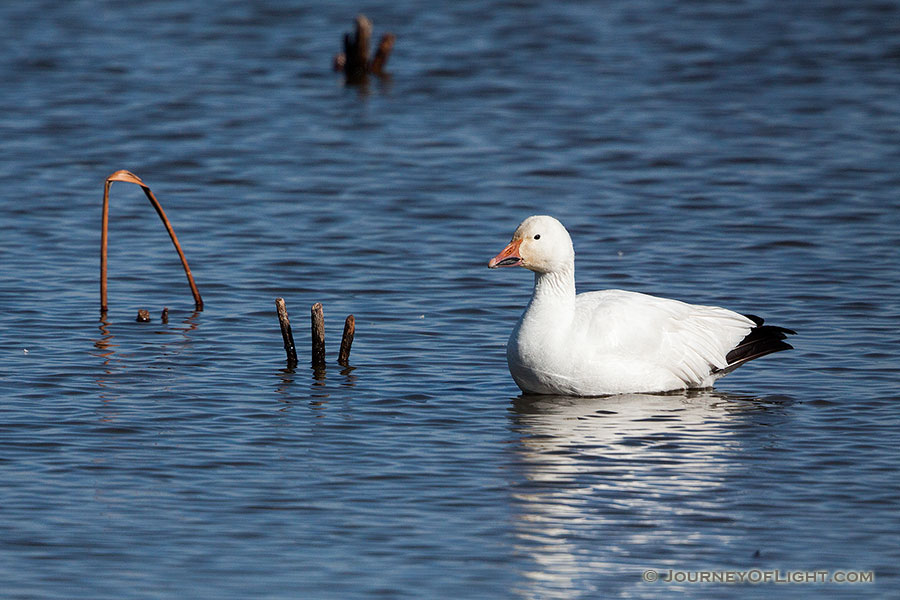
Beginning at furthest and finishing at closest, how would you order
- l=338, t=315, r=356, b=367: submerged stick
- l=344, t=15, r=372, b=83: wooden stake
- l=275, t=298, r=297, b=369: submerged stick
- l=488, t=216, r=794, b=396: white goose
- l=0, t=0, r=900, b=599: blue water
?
l=344, t=15, r=372, b=83: wooden stake < l=338, t=315, r=356, b=367: submerged stick < l=275, t=298, r=297, b=369: submerged stick < l=488, t=216, r=794, b=396: white goose < l=0, t=0, r=900, b=599: blue water

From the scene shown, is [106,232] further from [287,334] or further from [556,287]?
[556,287]

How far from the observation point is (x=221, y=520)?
7.80 m

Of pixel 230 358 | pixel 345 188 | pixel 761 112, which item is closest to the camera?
pixel 230 358

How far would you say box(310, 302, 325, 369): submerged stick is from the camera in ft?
33.9

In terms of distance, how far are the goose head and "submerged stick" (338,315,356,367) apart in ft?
4.28

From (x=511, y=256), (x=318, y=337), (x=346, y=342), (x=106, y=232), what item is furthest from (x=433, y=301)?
(x=106, y=232)

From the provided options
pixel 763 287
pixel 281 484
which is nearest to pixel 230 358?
pixel 281 484

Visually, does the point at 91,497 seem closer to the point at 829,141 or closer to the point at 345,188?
the point at 345,188

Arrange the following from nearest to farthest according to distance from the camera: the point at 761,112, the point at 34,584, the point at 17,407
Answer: the point at 34,584 < the point at 17,407 < the point at 761,112

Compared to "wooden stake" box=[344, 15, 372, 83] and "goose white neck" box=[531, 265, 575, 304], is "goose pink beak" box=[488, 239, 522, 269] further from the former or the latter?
"wooden stake" box=[344, 15, 372, 83]

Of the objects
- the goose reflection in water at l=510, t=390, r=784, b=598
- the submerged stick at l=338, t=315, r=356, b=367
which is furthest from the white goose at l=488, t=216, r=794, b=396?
the submerged stick at l=338, t=315, r=356, b=367

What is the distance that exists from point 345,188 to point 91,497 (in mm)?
9208

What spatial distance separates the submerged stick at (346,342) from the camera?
1059 centimetres

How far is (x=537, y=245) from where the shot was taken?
32.9 feet
